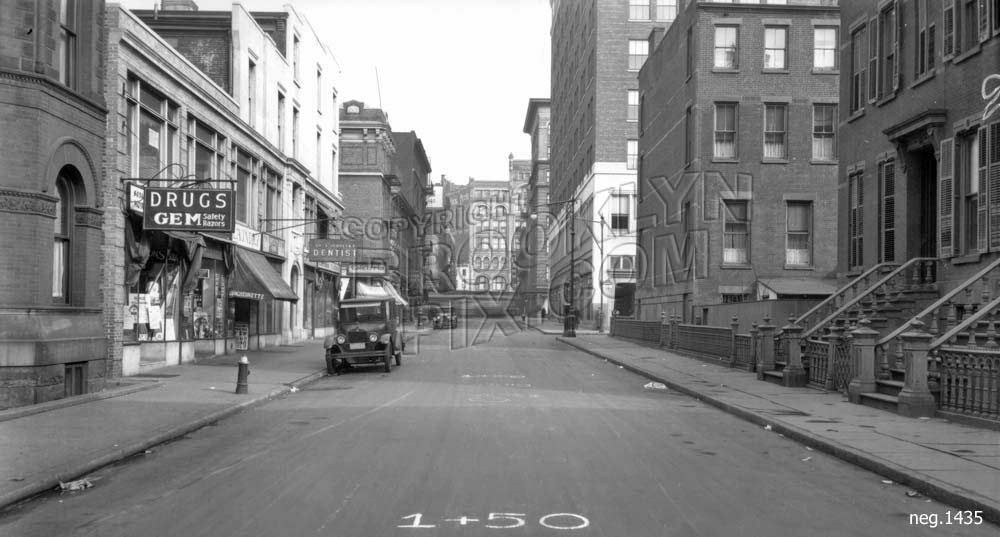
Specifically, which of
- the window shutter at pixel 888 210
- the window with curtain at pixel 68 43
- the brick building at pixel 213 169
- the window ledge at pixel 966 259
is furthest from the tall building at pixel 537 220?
the window with curtain at pixel 68 43

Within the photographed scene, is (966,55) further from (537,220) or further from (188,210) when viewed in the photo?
(537,220)

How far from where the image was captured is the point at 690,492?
8203mm

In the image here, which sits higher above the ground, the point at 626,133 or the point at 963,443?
the point at 626,133

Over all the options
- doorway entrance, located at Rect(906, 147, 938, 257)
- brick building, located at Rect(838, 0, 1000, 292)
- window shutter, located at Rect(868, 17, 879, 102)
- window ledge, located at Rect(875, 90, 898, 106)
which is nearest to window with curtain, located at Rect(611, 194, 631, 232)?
brick building, located at Rect(838, 0, 1000, 292)

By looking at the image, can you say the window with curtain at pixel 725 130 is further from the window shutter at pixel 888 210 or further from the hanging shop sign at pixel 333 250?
the hanging shop sign at pixel 333 250

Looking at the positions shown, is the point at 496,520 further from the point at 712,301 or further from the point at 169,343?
the point at 712,301

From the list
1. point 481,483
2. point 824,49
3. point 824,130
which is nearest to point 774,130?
point 824,130

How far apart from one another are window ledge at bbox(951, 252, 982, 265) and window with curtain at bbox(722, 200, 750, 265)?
18924 mm

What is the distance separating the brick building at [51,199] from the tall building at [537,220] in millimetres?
94281

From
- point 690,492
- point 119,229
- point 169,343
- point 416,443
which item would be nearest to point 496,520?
point 690,492

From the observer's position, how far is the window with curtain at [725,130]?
3709 cm

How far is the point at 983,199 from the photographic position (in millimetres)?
16781

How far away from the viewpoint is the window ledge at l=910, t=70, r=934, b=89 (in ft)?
62.6

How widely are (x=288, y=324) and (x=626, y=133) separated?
32.7 meters
